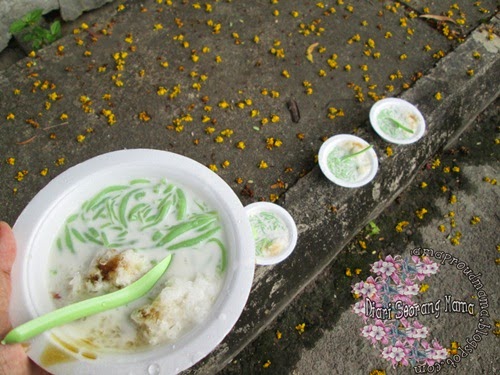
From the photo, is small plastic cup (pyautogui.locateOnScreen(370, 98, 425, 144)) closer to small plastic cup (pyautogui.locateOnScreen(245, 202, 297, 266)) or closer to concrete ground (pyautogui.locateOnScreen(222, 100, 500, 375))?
concrete ground (pyautogui.locateOnScreen(222, 100, 500, 375))

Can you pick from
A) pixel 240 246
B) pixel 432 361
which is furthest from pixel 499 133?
pixel 240 246

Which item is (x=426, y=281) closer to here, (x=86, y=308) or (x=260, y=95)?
(x=260, y=95)

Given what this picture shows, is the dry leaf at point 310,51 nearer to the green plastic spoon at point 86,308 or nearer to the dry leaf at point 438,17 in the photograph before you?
the dry leaf at point 438,17

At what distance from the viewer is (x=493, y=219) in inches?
143

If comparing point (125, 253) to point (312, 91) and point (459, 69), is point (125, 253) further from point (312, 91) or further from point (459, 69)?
point (459, 69)

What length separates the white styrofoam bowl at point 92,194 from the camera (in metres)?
1.62

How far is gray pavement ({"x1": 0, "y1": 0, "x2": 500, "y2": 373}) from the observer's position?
10.4ft

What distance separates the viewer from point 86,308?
62.6 inches

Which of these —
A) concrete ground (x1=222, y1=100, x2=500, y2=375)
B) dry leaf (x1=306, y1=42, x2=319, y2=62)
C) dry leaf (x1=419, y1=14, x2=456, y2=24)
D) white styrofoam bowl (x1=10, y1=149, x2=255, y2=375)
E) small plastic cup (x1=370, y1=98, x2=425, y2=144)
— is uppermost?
white styrofoam bowl (x1=10, y1=149, x2=255, y2=375)

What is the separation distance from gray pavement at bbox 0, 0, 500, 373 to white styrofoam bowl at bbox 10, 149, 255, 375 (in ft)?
3.41

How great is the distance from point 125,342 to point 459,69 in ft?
11.2

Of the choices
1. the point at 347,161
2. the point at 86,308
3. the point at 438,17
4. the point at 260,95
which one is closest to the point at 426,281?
the point at 347,161

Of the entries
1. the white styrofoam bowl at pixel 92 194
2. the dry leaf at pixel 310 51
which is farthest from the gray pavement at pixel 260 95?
the white styrofoam bowl at pixel 92 194

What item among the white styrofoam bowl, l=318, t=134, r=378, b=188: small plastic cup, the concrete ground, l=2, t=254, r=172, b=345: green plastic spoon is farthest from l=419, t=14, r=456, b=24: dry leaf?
l=2, t=254, r=172, b=345: green plastic spoon
